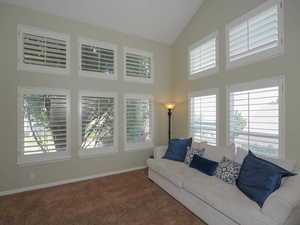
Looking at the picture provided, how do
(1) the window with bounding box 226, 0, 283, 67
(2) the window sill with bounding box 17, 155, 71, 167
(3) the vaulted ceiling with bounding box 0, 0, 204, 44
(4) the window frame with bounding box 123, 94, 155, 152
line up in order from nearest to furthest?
(1) the window with bounding box 226, 0, 283, 67 < (2) the window sill with bounding box 17, 155, 71, 167 < (3) the vaulted ceiling with bounding box 0, 0, 204, 44 < (4) the window frame with bounding box 123, 94, 155, 152

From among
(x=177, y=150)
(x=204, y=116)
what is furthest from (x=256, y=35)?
(x=177, y=150)

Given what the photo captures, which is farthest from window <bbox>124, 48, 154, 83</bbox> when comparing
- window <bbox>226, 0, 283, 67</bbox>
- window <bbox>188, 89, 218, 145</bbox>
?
window <bbox>226, 0, 283, 67</bbox>

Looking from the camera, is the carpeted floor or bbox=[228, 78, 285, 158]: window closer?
the carpeted floor

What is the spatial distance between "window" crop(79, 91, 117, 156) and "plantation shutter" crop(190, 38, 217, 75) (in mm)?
2116

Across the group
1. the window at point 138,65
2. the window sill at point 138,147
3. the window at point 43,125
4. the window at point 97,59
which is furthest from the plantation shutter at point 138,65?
the window sill at point 138,147

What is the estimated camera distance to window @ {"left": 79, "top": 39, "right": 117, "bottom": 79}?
3.61 m

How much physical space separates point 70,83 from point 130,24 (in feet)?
6.50

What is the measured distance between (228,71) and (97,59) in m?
2.86

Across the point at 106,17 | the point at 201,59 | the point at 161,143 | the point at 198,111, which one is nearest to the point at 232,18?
the point at 201,59

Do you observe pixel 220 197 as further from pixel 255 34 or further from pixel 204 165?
pixel 255 34

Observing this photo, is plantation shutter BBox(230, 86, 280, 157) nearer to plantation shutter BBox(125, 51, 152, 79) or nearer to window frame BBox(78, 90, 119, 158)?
plantation shutter BBox(125, 51, 152, 79)

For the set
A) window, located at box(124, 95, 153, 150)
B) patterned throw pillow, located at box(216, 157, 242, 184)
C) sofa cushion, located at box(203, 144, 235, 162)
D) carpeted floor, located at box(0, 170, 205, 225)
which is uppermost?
window, located at box(124, 95, 153, 150)

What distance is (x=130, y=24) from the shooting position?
3889 mm

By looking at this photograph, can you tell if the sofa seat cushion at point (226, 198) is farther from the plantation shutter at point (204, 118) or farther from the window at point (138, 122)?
the window at point (138, 122)
